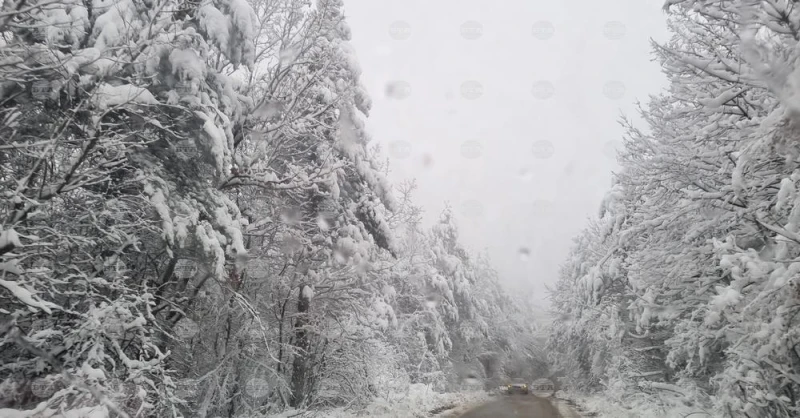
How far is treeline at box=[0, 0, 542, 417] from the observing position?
4.19 m

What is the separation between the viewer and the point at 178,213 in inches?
215

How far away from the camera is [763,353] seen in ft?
16.9

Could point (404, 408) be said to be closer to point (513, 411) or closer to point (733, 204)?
point (513, 411)

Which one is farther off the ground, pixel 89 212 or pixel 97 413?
pixel 89 212

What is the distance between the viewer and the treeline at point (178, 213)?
13.8 feet

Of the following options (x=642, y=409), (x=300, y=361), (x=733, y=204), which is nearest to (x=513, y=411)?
(x=642, y=409)

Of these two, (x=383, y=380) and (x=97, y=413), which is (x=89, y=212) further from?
(x=383, y=380)

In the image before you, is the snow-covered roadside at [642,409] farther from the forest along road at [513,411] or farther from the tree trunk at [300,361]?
the tree trunk at [300,361]

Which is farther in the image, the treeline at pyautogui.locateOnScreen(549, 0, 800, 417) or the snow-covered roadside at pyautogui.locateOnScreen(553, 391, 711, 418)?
the snow-covered roadside at pyautogui.locateOnScreen(553, 391, 711, 418)

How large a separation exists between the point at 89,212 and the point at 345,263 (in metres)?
7.09

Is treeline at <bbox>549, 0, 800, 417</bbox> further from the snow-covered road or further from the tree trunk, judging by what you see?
the snow-covered road

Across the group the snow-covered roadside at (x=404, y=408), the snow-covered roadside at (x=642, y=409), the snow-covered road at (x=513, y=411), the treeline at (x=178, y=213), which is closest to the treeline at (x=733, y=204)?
the snow-covered roadside at (x=642, y=409)

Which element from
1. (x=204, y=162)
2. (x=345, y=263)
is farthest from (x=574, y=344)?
(x=204, y=162)

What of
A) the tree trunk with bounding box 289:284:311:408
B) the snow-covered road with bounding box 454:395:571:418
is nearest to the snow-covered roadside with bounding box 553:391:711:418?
the snow-covered road with bounding box 454:395:571:418
